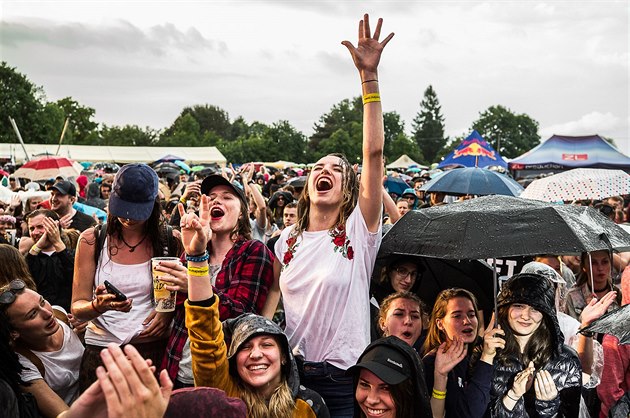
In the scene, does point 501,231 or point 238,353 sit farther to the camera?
point 501,231

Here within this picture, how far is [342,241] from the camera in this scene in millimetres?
3266

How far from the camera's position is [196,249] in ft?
8.64

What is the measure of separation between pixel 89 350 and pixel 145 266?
52 centimetres

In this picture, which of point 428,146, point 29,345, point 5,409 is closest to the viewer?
point 5,409

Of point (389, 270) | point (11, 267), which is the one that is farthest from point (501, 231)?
point (11, 267)

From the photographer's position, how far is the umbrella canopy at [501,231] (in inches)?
115

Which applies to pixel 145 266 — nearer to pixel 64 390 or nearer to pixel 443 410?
pixel 64 390

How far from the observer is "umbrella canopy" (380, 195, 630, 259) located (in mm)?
2932

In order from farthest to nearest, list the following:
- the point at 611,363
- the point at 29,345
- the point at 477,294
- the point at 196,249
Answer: the point at 477,294, the point at 611,363, the point at 29,345, the point at 196,249

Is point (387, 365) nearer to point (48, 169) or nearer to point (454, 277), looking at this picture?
point (454, 277)

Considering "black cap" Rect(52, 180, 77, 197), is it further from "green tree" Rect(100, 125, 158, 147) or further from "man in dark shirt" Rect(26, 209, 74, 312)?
"green tree" Rect(100, 125, 158, 147)

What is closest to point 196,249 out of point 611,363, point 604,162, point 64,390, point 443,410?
point 64,390

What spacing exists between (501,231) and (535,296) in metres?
0.59

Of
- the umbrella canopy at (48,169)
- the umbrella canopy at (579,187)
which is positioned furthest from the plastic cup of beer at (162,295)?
the umbrella canopy at (48,169)
